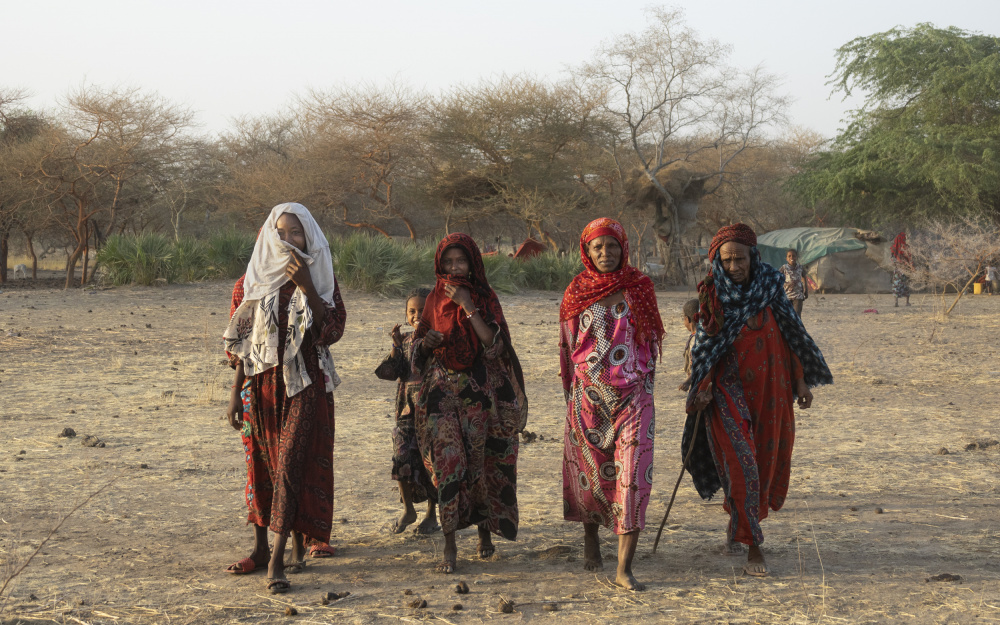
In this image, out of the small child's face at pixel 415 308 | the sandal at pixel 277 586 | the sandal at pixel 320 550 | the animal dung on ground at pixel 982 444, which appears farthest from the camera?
the animal dung on ground at pixel 982 444

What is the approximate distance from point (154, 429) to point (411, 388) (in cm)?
375

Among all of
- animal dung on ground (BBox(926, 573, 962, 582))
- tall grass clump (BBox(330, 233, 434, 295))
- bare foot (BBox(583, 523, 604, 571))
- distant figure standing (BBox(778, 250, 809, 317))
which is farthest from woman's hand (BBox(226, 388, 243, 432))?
tall grass clump (BBox(330, 233, 434, 295))

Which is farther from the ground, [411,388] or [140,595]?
[411,388]

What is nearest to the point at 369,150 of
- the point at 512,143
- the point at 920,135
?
the point at 512,143

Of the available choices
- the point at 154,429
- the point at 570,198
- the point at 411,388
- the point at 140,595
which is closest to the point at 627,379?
the point at 411,388

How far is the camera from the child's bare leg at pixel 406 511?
458 cm

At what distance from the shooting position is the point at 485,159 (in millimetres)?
29641

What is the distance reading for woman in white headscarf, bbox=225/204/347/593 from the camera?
12.4 ft

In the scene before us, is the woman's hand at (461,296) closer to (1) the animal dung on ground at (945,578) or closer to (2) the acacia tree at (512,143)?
(1) the animal dung on ground at (945,578)

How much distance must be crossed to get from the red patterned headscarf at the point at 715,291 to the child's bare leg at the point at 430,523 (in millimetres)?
1722

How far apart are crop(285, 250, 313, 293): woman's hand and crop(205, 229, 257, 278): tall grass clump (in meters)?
17.0

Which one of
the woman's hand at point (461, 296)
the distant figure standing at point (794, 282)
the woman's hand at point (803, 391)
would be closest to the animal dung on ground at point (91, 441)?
the woman's hand at point (461, 296)

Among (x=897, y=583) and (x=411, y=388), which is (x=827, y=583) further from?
(x=411, y=388)

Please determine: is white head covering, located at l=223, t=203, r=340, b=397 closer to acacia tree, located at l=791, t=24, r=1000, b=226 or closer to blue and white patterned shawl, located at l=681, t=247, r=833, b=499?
blue and white patterned shawl, located at l=681, t=247, r=833, b=499
